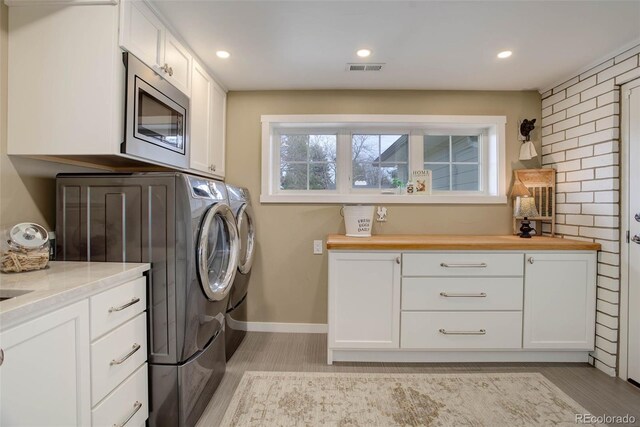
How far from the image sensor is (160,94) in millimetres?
1636

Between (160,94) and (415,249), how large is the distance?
186 centimetres

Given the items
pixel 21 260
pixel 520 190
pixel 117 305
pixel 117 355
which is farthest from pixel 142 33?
pixel 520 190

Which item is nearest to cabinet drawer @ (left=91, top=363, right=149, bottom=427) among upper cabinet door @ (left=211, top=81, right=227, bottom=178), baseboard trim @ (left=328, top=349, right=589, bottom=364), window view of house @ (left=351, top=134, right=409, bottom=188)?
baseboard trim @ (left=328, top=349, right=589, bottom=364)

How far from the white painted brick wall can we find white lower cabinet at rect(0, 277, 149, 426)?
2903 mm

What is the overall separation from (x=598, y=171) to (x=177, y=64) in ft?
9.75

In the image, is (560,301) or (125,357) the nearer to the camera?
(125,357)

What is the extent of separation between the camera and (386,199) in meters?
2.63

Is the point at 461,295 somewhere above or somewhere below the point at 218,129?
below

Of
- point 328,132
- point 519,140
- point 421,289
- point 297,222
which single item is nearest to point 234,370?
point 297,222

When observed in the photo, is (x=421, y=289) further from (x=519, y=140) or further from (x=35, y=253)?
(x=35, y=253)

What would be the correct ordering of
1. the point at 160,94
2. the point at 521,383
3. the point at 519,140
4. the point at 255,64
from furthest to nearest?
the point at 519,140 → the point at 255,64 → the point at 521,383 → the point at 160,94

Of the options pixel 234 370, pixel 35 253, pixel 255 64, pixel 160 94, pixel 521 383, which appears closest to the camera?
pixel 35 253

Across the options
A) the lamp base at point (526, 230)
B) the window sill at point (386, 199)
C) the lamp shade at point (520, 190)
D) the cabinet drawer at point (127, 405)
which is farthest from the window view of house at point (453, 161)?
the cabinet drawer at point (127, 405)

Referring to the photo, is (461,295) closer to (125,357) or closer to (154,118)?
(125,357)
